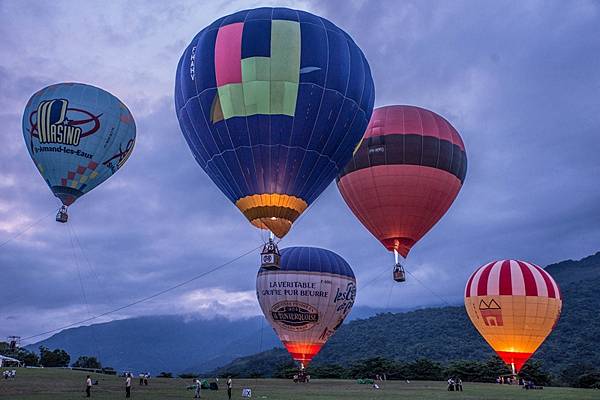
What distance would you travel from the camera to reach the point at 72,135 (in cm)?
3094

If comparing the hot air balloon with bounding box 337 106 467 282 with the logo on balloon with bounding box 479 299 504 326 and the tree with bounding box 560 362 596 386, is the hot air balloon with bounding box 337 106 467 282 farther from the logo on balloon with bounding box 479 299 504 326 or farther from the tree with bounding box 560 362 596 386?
the tree with bounding box 560 362 596 386

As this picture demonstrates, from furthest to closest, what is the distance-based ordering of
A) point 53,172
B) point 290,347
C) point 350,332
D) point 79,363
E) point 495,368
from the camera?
point 350,332
point 79,363
point 495,368
point 290,347
point 53,172

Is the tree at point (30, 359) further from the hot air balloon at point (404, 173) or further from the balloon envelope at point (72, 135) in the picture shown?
the hot air balloon at point (404, 173)

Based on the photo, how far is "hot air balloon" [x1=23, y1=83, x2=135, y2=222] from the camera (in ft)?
101

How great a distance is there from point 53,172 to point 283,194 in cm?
1550

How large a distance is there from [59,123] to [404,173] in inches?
720

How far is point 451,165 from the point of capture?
32.0 metres

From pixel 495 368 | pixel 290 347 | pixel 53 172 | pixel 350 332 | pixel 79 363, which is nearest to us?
pixel 53 172

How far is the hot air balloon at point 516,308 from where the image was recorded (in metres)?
39.2

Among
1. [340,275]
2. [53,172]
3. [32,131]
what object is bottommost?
[340,275]

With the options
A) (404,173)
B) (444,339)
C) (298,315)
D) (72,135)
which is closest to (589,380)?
(298,315)

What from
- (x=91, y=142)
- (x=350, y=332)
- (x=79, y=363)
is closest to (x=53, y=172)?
(x=91, y=142)

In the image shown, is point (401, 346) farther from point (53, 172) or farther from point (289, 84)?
point (289, 84)

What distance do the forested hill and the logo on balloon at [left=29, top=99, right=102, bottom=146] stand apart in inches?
2042
